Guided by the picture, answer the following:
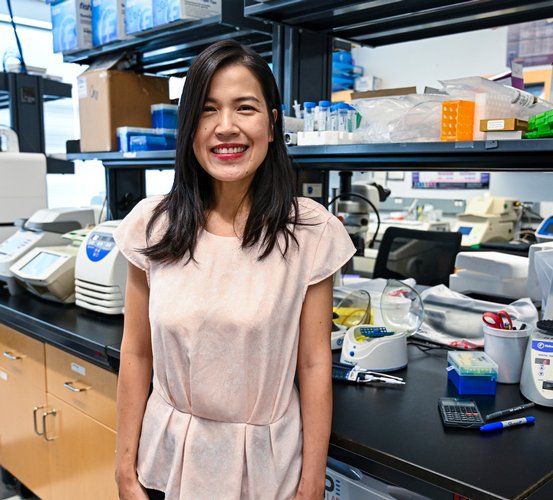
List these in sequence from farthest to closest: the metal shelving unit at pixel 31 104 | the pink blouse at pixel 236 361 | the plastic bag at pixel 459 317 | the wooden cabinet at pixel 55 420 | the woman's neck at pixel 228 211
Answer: the metal shelving unit at pixel 31 104
the wooden cabinet at pixel 55 420
the plastic bag at pixel 459 317
the woman's neck at pixel 228 211
the pink blouse at pixel 236 361

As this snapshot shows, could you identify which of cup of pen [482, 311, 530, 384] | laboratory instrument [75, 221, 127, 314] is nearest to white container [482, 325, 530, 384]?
cup of pen [482, 311, 530, 384]

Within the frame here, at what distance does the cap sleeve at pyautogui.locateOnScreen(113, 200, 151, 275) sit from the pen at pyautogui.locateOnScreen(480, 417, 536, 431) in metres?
0.73

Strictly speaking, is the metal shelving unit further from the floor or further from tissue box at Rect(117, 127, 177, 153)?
the floor

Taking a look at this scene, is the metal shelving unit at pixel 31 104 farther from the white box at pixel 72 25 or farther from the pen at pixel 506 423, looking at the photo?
the pen at pixel 506 423

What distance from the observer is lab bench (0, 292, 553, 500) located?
910mm

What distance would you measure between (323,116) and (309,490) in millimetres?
1043

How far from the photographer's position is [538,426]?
1107 millimetres

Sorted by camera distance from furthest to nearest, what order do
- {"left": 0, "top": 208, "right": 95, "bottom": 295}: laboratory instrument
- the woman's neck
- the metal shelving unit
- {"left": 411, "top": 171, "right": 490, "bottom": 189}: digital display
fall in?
{"left": 411, "top": 171, "right": 490, "bottom": 189}: digital display
the metal shelving unit
{"left": 0, "top": 208, "right": 95, "bottom": 295}: laboratory instrument
the woman's neck

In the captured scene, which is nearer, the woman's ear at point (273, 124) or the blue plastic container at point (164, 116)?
the woman's ear at point (273, 124)

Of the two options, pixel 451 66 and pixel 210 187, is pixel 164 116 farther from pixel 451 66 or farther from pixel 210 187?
pixel 451 66

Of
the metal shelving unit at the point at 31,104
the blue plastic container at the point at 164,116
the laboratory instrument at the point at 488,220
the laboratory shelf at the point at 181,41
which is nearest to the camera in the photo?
the laboratory shelf at the point at 181,41

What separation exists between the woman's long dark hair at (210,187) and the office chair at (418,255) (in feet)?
7.07

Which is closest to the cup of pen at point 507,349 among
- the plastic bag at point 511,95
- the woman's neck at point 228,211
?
the plastic bag at point 511,95

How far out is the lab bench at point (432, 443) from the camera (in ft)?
2.99
